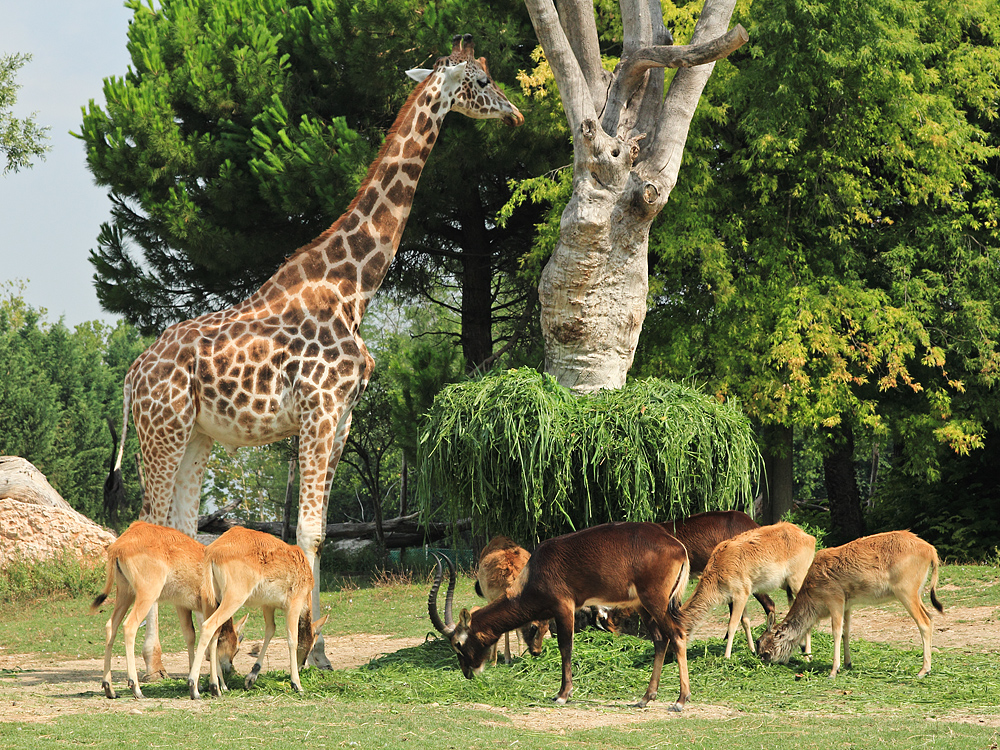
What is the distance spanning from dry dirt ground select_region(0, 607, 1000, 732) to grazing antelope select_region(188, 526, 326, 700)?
593mm

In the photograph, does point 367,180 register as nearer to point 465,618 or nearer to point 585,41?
point 585,41

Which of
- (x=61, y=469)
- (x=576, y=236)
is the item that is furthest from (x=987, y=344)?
(x=61, y=469)

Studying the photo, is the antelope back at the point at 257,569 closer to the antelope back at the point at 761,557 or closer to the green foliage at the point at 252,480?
the antelope back at the point at 761,557

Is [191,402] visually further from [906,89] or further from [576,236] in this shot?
[906,89]

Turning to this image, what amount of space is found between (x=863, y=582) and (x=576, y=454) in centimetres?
255

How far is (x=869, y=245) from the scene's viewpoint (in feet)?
58.0

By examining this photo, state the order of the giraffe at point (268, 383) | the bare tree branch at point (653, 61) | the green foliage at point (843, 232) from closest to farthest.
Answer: the giraffe at point (268, 383)
the bare tree branch at point (653, 61)
the green foliage at point (843, 232)

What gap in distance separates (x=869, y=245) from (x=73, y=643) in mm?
14033

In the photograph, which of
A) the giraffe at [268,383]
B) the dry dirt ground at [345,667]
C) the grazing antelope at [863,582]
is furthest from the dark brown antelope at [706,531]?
the giraffe at [268,383]

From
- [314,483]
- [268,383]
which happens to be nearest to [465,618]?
[314,483]

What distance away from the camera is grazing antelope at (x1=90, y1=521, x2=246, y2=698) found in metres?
7.34

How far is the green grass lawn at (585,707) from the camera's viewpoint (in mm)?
5980

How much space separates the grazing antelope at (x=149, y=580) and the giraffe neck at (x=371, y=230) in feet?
9.35

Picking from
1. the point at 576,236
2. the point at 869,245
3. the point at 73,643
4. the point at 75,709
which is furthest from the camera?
the point at 869,245
